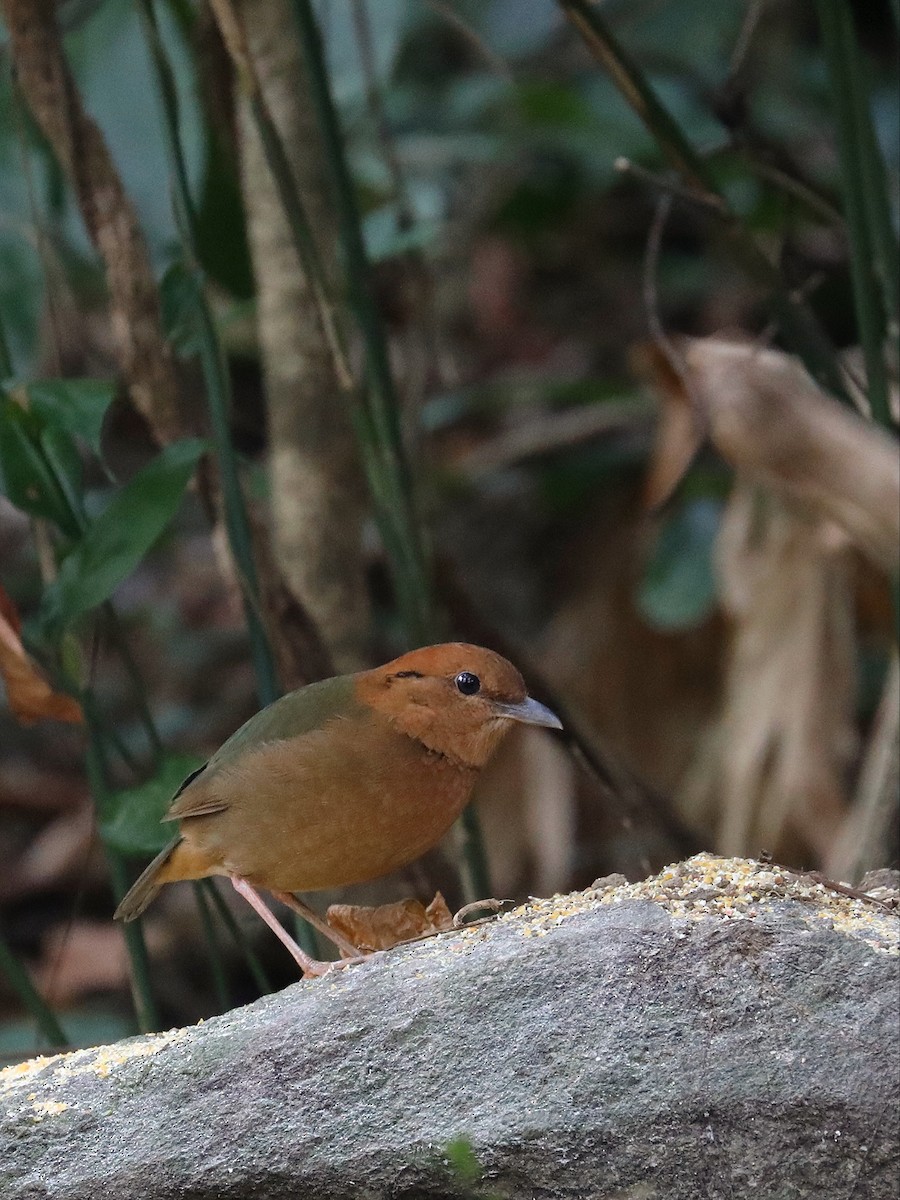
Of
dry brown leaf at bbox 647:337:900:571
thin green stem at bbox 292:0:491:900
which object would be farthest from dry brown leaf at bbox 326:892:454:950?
dry brown leaf at bbox 647:337:900:571

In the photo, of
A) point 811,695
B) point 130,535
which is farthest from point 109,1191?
point 811,695

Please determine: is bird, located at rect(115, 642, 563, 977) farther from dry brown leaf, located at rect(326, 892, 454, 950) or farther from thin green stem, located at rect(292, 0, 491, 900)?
thin green stem, located at rect(292, 0, 491, 900)

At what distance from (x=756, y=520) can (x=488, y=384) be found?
218 cm

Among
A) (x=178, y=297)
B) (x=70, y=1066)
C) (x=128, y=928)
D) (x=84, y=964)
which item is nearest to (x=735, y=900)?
(x=70, y=1066)

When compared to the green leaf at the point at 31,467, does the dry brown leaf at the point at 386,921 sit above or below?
below

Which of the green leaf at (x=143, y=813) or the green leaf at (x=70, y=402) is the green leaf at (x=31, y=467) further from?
the green leaf at (x=143, y=813)

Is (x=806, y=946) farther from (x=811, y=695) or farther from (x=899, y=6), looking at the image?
(x=811, y=695)

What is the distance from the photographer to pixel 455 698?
2541 mm

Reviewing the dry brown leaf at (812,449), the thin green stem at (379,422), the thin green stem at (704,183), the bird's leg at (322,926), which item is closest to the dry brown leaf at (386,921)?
the bird's leg at (322,926)

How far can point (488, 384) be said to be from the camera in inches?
250

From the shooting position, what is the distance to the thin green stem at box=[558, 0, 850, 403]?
111 inches

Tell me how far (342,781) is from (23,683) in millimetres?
557

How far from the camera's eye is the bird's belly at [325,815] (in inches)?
90.9

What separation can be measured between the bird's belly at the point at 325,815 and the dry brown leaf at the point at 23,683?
0.31 m
